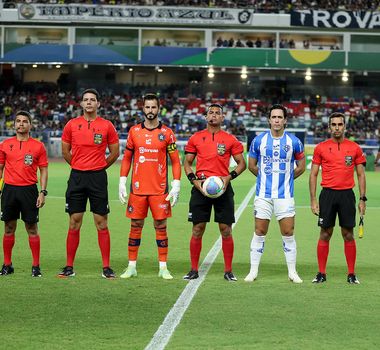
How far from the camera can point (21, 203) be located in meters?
11.4

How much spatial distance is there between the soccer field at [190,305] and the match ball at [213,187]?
972mm

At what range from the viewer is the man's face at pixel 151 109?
11297 millimetres

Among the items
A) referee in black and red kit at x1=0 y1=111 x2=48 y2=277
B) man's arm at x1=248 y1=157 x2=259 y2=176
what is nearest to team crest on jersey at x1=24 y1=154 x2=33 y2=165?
referee in black and red kit at x1=0 y1=111 x2=48 y2=277

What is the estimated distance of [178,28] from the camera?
58.4 meters

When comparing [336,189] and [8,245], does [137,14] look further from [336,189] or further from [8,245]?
[336,189]

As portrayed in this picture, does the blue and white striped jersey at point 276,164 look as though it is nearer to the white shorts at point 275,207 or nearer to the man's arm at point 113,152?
the white shorts at point 275,207

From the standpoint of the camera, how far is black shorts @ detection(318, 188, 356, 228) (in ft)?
37.0

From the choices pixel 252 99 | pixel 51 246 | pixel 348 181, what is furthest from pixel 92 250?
pixel 252 99

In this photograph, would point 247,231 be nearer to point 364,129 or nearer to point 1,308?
point 1,308

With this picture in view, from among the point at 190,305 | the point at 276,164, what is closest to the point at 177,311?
the point at 190,305

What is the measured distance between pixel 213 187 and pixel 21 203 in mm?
2205

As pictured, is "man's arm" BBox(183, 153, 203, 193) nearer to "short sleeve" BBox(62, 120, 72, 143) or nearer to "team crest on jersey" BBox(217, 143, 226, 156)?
"team crest on jersey" BBox(217, 143, 226, 156)

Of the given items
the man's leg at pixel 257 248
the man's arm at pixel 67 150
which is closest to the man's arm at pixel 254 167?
the man's leg at pixel 257 248

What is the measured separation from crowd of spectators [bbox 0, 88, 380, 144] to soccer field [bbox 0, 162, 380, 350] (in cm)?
3757
